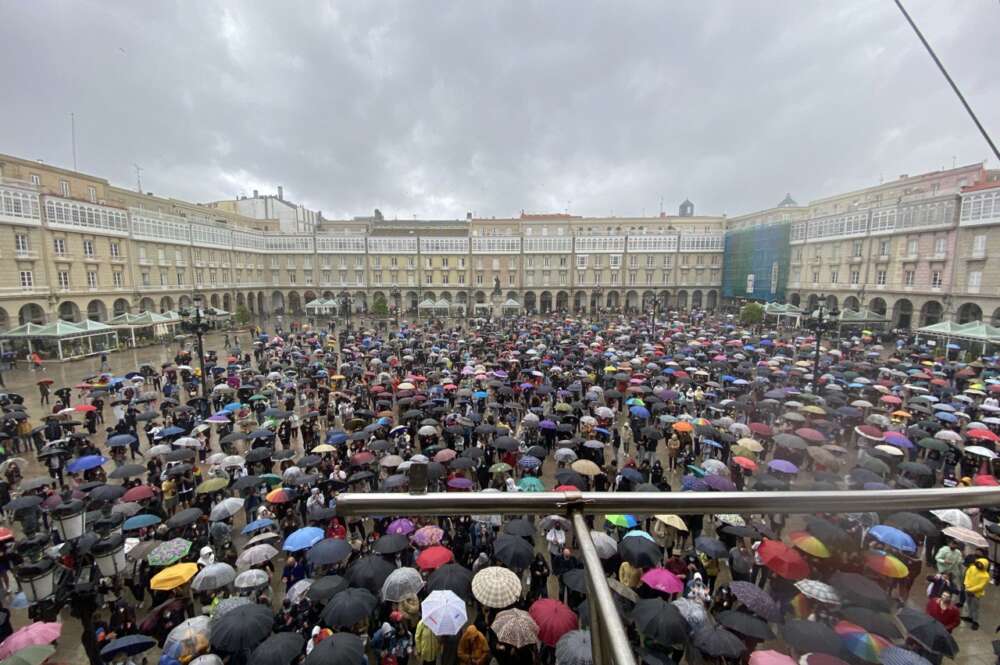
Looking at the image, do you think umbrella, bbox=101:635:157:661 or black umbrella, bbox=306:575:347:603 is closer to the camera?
umbrella, bbox=101:635:157:661

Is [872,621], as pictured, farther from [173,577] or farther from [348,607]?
[173,577]

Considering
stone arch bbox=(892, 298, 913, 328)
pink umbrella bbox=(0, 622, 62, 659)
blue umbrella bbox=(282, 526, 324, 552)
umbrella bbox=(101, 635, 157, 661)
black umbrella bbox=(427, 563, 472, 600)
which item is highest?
stone arch bbox=(892, 298, 913, 328)

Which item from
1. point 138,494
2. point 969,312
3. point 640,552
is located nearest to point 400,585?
point 640,552

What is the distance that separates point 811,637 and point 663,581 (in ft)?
5.72

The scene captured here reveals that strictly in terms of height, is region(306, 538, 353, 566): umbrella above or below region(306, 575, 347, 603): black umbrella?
above

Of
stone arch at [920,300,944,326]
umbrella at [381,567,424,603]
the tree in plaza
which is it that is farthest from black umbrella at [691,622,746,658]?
stone arch at [920,300,944,326]

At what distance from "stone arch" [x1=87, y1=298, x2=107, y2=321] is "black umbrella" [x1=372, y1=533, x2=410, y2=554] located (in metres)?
39.6

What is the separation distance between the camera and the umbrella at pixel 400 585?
6379mm

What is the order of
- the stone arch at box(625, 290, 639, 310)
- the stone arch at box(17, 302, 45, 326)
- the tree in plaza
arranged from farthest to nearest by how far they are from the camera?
the stone arch at box(625, 290, 639, 310) < the tree in plaza < the stone arch at box(17, 302, 45, 326)

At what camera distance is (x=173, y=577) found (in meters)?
6.74

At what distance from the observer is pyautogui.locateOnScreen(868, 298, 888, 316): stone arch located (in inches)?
1580

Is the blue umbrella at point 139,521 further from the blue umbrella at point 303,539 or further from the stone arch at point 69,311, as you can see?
the stone arch at point 69,311

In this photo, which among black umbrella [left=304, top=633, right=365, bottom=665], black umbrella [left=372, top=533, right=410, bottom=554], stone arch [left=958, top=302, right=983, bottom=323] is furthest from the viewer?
stone arch [left=958, top=302, right=983, bottom=323]

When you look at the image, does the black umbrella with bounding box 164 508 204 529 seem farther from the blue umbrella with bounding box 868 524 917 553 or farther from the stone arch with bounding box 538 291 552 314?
the stone arch with bounding box 538 291 552 314
